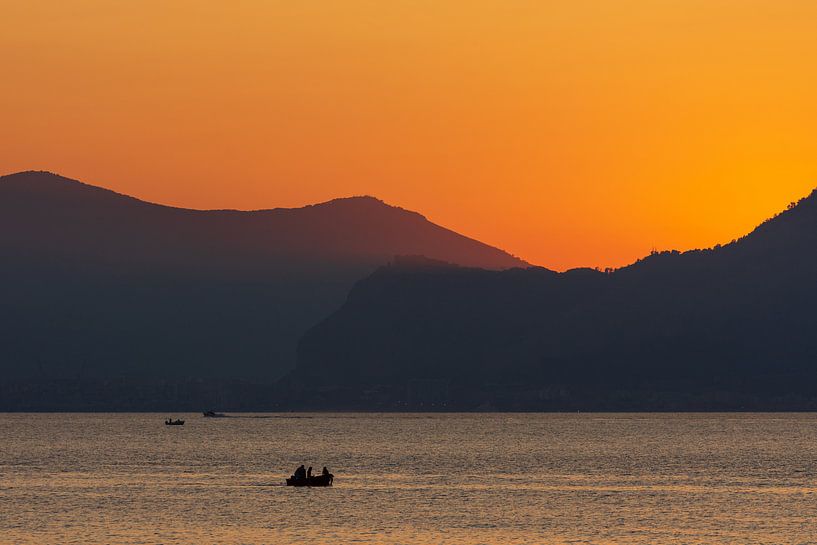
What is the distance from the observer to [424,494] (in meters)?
184

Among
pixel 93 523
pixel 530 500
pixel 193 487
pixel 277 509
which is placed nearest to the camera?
pixel 93 523

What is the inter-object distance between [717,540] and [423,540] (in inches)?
966

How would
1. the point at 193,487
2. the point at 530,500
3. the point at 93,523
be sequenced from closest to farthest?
the point at 93,523 → the point at 530,500 → the point at 193,487

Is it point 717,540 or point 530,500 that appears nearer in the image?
point 717,540

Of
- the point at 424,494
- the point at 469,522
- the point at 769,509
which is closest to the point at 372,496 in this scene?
the point at 424,494

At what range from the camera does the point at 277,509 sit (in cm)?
16075

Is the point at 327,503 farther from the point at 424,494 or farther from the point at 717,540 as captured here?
the point at 717,540

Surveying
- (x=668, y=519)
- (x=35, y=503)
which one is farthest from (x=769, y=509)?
(x=35, y=503)

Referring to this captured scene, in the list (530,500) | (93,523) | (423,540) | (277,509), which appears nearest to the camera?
(423,540)

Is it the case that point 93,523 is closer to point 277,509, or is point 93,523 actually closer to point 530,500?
point 277,509

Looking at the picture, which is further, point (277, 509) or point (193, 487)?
point (193, 487)

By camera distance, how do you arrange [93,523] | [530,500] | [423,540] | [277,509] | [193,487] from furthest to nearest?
1. [193,487]
2. [530,500]
3. [277,509]
4. [93,523]
5. [423,540]

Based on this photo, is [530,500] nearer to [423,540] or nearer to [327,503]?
[327,503]

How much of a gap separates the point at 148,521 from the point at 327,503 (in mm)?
25171
